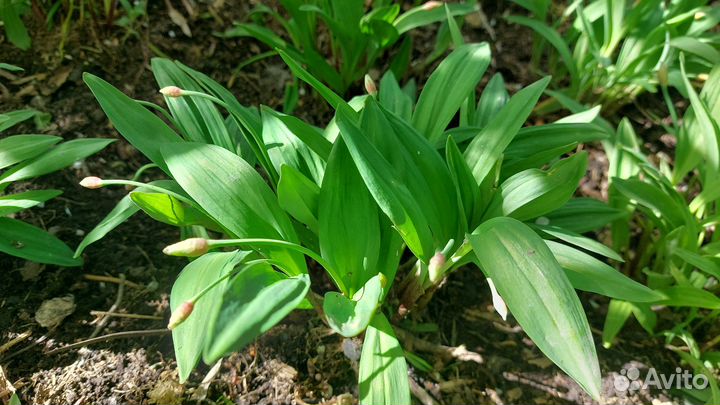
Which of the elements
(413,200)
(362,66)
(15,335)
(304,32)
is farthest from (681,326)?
(15,335)

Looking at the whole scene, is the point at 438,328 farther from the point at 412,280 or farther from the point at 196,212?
the point at 196,212

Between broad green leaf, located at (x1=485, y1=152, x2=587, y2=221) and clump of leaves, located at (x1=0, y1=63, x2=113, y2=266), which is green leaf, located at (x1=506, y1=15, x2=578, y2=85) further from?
clump of leaves, located at (x1=0, y1=63, x2=113, y2=266)

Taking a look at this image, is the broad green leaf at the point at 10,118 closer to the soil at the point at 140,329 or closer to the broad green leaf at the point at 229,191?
the soil at the point at 140,329

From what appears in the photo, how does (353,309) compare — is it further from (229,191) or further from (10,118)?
(10,118)

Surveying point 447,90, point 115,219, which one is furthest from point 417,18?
point 115,219

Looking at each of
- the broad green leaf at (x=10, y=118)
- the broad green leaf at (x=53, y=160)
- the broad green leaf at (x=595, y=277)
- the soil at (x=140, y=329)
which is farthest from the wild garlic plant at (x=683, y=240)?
the broad green leaf at (x=10, y=118)

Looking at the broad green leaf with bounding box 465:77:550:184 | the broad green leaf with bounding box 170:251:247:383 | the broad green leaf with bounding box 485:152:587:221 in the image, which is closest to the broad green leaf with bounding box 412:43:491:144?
the broad green leaf with bounding box 465:77:550:184
